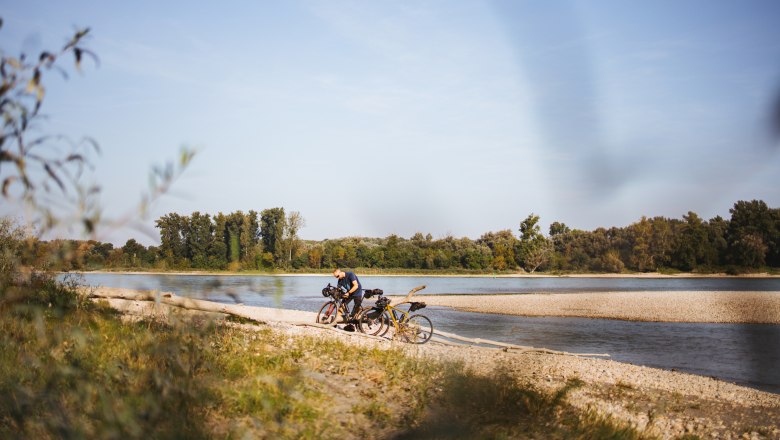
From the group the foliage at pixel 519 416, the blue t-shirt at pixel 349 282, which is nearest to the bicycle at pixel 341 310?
the blue t-shirt at pixel 349 282

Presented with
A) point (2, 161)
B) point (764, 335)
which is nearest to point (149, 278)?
point (2, 161)

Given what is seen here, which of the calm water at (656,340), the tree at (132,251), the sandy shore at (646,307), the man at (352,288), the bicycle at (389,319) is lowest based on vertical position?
the calm water at (656,340)

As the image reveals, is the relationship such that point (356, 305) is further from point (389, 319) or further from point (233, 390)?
point (233, 390)

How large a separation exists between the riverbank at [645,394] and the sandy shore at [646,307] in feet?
68.4

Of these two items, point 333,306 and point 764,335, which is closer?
A: point 333,306

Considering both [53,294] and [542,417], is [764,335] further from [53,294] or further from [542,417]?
[53,294]

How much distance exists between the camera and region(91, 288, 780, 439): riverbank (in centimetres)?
1041

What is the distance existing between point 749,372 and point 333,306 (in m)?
13.5

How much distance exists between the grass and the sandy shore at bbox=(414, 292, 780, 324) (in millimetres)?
31492

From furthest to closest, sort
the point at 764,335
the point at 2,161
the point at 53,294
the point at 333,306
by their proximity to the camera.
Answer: the point at 764,335 < the point at 333,306 < the point at 53,294 < the point at 2,161

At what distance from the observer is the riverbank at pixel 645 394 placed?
34.2 ft

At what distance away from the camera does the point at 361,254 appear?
114 meters

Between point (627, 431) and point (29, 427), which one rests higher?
point (29, 427)

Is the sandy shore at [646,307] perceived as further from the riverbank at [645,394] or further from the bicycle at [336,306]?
the bicycle at [336,306]
